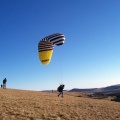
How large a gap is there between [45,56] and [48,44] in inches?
56.8

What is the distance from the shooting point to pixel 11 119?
58.5ft

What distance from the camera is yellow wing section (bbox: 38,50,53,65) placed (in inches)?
1049

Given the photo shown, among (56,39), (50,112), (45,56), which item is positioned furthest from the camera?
(45,56)

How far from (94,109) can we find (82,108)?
1.40 meters

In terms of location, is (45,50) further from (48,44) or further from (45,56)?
(48,44)

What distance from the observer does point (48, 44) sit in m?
26.3

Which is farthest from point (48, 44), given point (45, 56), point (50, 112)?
point (50, 112)

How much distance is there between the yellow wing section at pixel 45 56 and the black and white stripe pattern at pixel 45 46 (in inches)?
14.2

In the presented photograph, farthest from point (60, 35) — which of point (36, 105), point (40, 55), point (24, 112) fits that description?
point (24, 112)

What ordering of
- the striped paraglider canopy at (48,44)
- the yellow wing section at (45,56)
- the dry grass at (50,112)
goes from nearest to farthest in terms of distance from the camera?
the dry grass at (50,112) → the striped paraglider canopy at (48,44) → the yellow wing section at (45,56)

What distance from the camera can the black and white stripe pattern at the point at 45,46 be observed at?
86.3ft

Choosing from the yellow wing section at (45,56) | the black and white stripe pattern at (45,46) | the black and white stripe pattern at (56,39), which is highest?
the black and white stripe pattern at (56,39)

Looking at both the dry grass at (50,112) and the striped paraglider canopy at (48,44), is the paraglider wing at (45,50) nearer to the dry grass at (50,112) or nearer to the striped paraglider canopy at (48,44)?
the striped paraglider canopy at (48,44)

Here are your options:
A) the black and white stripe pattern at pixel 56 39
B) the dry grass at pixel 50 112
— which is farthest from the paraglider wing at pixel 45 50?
the dry grass at pixel 50 112
